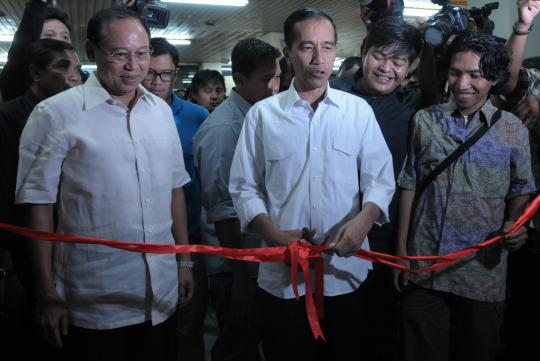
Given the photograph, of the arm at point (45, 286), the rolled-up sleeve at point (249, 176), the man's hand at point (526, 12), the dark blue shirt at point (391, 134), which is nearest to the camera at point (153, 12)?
the rolled-up sleeve at point (249, 176)

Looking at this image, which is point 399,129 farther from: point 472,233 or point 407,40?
point 472,233

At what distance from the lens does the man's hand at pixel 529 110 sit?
7.44ft

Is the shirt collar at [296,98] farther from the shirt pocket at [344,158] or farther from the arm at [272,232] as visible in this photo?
the arm at [272,232]

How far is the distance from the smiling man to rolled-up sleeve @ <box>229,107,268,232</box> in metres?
0.71

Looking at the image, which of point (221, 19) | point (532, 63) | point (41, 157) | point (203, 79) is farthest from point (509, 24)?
point (221, 19)

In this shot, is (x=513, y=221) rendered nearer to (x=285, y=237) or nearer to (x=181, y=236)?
(x=285, y=237)

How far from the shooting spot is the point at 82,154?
1.55 m

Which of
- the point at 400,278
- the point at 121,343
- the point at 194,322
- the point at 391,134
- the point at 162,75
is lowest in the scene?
the point at 194,322

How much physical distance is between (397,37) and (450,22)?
1.51 ft

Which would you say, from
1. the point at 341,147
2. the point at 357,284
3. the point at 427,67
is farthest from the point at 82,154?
the point at 427,67

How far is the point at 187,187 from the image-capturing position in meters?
2.46

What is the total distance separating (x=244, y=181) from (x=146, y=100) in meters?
0.50

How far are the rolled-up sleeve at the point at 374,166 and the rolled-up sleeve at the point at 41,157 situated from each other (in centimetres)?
111

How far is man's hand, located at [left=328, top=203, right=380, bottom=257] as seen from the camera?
1.57m
